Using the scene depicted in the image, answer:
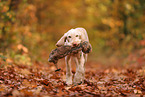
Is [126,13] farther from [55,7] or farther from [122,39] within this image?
[55,7]

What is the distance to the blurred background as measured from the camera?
10286mm

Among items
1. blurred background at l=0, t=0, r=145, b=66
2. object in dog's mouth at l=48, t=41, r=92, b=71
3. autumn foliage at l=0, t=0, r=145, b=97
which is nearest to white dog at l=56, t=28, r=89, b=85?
Answer: object in dog's mouth at l=48, t=41, r=92, b=71

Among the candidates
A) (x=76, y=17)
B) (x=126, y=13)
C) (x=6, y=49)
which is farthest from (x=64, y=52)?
(x=76, y=17)

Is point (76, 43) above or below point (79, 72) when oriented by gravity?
above

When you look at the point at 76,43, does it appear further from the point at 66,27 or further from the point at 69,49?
the point at 66,27

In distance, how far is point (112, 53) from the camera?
16359 millimetres

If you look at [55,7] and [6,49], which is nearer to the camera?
[6,49]

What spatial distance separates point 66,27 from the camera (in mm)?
19594

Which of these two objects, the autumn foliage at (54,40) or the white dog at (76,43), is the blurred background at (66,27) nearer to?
the autumn foliage at (54,40)

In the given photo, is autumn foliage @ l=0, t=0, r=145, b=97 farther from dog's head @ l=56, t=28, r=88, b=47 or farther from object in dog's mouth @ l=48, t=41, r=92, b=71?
dog's head @ l=56, t=28, r=88, b=47

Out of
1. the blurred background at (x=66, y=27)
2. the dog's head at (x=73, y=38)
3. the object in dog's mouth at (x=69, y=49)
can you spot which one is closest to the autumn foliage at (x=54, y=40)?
the blurred background at (x=66, y=27)

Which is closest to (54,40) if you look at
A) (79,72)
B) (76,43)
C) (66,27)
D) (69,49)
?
(66,27)

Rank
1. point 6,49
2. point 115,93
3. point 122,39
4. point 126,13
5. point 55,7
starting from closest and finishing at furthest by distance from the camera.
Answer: point 115,93 → point 6,49 → point 126,13 → point 122,39 → point 55,7

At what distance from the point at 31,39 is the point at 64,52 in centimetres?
768
